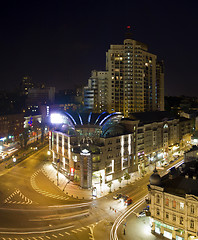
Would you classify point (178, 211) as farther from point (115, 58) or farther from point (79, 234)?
point (115, 58)

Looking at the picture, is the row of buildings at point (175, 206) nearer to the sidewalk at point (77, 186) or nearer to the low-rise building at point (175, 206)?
the low-rise building at point (175, 206)

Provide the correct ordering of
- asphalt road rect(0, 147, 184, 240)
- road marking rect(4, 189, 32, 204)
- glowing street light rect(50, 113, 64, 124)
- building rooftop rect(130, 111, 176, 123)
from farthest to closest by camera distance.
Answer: building rooftop rect(130, 111, 176, 123) < glowing street light rect(50, 113, 64, 124) < road marking rect(4, 189, 32, 204) < asphalt road rect(0, 147, 184, 240)

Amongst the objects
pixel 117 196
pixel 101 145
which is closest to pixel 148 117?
pixel 101 145

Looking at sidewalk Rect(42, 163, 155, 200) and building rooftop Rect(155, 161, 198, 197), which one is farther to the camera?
sidewalk Rect(42, 163, 155, 200)

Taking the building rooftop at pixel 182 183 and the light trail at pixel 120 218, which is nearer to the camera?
the building rooftop at pixel 182 183

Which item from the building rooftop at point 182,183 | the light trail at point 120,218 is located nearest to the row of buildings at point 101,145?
the light trail at point 120,218

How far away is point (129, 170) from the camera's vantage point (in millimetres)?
87188

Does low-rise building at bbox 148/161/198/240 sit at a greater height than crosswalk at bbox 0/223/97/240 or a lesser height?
greater

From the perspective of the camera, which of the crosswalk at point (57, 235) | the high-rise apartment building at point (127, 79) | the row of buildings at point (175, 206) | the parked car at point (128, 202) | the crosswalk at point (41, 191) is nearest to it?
the row of buildings at point (175, 206)

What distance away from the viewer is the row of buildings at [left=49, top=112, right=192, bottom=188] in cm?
7588

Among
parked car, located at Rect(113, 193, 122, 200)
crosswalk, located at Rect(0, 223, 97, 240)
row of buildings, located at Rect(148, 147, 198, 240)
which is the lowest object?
crosswalk, located at Rect(0, 223, 97, 240)

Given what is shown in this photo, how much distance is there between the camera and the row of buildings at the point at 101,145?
249 ft

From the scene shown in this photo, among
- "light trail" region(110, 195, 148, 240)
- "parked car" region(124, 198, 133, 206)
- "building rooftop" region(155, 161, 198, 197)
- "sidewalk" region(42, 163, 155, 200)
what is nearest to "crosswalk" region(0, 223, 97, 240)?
"light trail" region(110, 195, 148, 240)

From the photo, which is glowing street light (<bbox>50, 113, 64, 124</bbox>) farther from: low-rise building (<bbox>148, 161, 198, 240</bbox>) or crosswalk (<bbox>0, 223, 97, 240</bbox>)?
low-rise building (<bbox>148, 161, 198, 240</bbox>)
